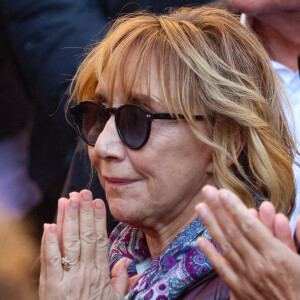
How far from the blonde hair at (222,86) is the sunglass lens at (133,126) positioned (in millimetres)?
50

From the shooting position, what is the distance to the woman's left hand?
1577 millimetres

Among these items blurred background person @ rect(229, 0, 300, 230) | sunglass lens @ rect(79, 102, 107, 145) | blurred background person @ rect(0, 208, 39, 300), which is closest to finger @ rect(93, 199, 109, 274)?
sunglass lens @ rect(79, 102, 107, 145)

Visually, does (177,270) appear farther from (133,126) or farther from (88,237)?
(133,126)

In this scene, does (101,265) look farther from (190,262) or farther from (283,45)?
(283,45)

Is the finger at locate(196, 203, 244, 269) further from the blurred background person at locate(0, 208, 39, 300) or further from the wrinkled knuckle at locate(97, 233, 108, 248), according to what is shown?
the blurred background person at locate(0, 208, 39, 300)

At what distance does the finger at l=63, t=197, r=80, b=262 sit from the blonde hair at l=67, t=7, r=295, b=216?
35 cm

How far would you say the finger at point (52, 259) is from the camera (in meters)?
1.57

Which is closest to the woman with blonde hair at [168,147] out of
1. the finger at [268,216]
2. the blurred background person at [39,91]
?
the finger at [268,216]

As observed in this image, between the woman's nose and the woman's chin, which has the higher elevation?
the woman's nose

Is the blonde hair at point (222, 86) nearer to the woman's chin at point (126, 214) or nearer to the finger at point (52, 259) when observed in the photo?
the woman's chin at point (126, 214)

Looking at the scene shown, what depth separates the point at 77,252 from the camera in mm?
1589

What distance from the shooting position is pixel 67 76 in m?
2.65

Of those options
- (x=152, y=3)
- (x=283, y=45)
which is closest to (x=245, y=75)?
(x=283, y=45)

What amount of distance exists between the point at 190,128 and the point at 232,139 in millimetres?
135
